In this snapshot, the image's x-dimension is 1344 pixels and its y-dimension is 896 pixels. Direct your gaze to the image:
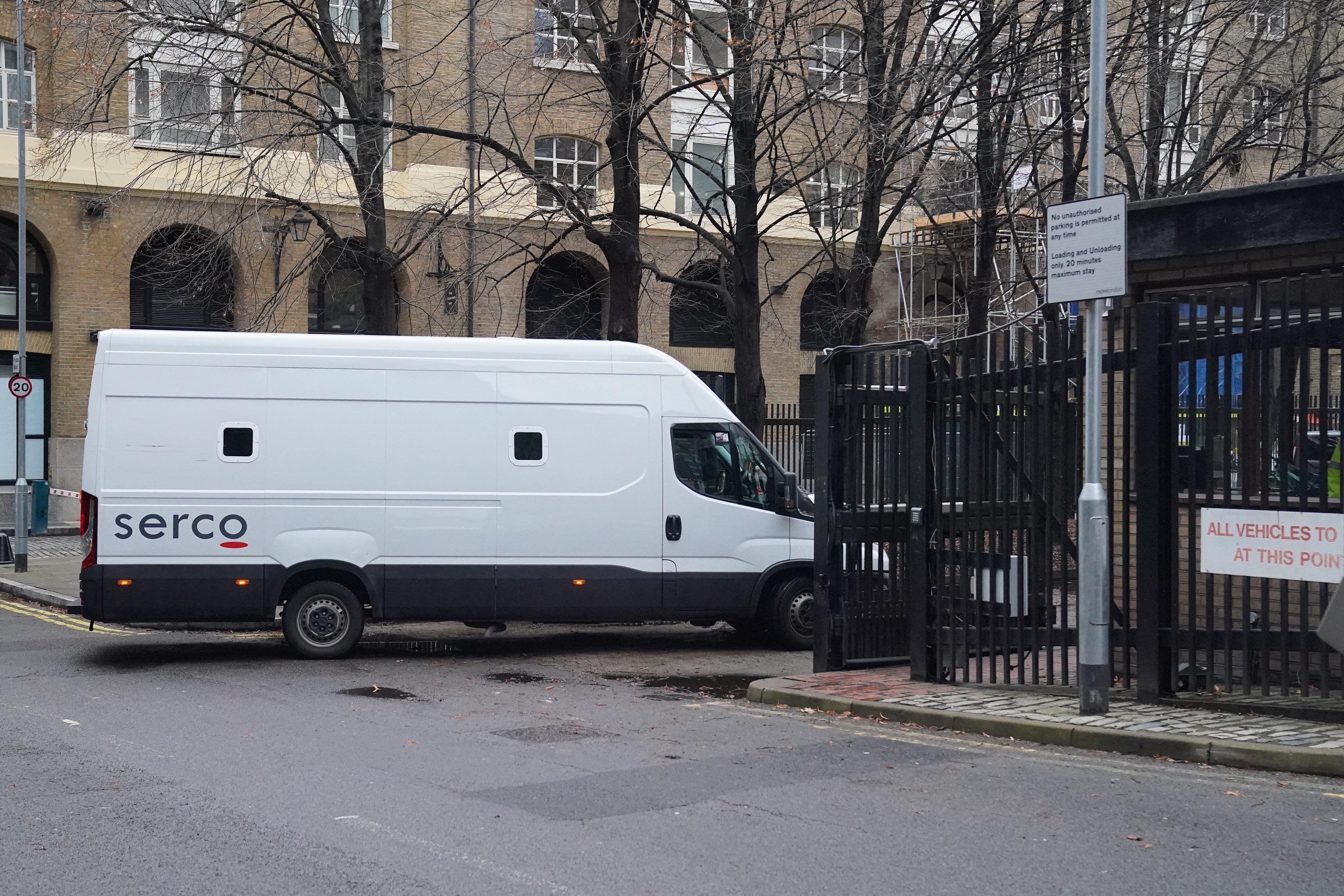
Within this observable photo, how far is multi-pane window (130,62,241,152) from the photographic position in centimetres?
1745

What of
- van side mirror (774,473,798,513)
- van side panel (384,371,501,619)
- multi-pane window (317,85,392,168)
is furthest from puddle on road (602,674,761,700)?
multi-pane window (317,85,392,168)

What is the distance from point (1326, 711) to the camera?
27.0 ft

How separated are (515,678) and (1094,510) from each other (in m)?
5.30

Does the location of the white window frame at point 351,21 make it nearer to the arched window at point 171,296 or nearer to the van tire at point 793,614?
the arched window at point 171,296

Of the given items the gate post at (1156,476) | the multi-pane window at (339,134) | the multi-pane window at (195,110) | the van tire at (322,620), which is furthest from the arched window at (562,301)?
the gate post at (1156,476)

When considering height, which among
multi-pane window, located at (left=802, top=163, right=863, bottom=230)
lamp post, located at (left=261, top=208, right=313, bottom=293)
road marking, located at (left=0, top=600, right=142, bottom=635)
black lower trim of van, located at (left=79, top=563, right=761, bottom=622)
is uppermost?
multi-pane window, located at (left=802, top=163, right=863, bottom=230)

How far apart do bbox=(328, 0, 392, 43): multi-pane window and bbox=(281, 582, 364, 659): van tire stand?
404 inches

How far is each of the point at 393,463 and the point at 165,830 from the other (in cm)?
635

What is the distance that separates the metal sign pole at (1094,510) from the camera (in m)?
8.43

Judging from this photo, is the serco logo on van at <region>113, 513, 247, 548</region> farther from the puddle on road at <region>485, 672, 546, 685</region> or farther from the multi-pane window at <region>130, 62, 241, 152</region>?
the multi-pane window at <region>130, 62, 241, 152</region>

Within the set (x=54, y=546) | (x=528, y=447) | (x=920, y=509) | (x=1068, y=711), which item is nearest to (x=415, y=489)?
(x=528, y=447)

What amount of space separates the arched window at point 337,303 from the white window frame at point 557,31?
9.13m

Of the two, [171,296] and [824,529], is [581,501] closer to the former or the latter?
[824,529]

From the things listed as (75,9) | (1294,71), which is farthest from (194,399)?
(1294,71)
